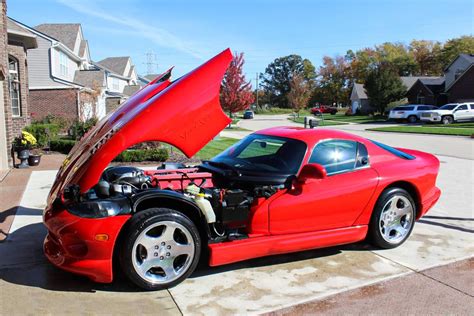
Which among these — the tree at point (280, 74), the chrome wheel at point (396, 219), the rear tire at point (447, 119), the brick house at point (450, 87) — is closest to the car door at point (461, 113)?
the rear tire at point (447, 119)

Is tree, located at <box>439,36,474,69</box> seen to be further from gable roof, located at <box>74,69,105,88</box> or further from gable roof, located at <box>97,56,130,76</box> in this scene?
gable roof, located at <box>74,69,105,88</box>

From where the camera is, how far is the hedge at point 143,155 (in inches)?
501

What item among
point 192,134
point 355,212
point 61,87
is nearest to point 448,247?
point 355,212

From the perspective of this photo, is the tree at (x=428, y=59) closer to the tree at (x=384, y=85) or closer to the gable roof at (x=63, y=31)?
the tree at (x=384, y=85)

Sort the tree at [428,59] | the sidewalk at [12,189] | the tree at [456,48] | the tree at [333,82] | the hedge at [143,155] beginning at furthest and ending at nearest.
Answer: the tree at [333,82]
the tree at [428,59]
the tree at [456,48]
the hedge at [143,155]
the sidewalk at [12,189]

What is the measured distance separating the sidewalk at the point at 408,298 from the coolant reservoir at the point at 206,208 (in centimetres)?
109

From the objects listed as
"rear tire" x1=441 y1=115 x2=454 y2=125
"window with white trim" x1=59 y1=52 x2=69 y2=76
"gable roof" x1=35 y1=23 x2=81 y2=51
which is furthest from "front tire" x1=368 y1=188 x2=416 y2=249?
"gable roof" x1=35 y1=23 x2=81 y2=51

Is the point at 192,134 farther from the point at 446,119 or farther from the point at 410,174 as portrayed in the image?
the point at 446,119

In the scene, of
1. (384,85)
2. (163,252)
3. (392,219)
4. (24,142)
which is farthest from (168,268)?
(384,85)

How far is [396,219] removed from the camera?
5016 millimetres

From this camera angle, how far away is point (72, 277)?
13.0 feet

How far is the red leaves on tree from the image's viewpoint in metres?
35.9

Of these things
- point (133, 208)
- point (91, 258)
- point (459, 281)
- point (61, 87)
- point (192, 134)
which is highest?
point (61, 87)

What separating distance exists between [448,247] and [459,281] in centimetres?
108
